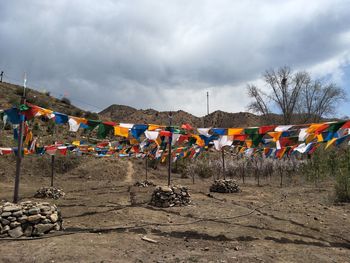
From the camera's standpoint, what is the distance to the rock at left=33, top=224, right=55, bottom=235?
7.08 meters

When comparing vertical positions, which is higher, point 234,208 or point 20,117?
point 20,117

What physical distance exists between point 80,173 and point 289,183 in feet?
51.9

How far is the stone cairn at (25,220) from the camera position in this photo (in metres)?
6.99

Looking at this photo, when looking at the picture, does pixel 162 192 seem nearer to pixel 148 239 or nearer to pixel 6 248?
pixel 148 239

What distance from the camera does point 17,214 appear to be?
7.12 m

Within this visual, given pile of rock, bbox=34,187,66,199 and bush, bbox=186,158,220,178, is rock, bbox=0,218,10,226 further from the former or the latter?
bush, bbox=186,158,220,178

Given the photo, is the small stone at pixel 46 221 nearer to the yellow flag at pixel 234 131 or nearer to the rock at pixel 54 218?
the rock at pixel 54 218

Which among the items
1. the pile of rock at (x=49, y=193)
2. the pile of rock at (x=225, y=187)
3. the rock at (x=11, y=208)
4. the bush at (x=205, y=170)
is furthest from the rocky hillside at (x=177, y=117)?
the rock at (x=11, y=208)

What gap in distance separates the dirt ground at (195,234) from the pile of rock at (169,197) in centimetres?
33

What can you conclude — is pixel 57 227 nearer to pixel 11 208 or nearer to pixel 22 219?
pixel 22 219

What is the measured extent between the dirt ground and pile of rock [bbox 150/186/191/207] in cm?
33

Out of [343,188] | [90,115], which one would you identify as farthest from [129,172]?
[90,115]

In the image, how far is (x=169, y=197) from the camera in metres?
10.7

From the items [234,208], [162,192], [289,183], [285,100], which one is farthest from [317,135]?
[285,100]
